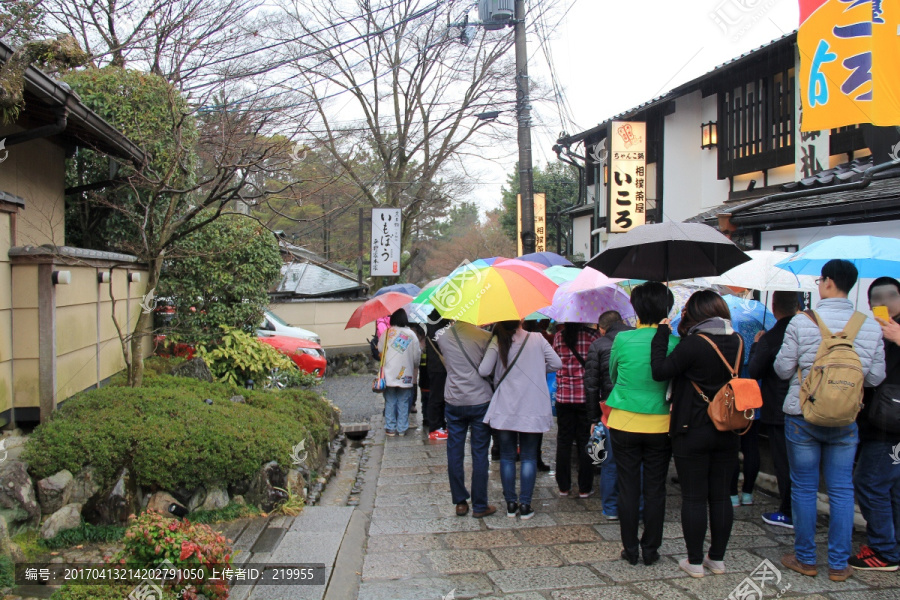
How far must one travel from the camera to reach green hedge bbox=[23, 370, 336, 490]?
5508 millimetres

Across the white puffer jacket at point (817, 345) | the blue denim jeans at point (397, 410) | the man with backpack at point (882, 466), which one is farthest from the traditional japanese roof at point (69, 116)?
the man with backpack at point (882, 466)

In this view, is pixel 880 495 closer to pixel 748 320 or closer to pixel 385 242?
pixel 748 320

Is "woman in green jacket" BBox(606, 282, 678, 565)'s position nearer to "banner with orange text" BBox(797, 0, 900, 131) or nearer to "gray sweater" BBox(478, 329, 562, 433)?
"gray sweater" BBox(478, 329, 562, 433)

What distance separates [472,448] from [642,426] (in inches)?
73.0

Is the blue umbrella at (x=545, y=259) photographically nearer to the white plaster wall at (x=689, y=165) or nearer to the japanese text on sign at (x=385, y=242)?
the white plaster wall at (x=689, y=165)

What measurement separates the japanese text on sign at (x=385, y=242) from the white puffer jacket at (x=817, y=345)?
52.5 ft

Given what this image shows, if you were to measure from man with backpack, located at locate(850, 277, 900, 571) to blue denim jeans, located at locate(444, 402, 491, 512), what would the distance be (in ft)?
Result: 9.54

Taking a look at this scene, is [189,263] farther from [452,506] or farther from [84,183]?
[452,506]

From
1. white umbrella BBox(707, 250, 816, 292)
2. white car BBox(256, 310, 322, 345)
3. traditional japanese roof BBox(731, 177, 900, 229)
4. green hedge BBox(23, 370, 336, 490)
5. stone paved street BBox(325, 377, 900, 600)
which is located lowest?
stone paved street BBox(325, 377, 900, 600)

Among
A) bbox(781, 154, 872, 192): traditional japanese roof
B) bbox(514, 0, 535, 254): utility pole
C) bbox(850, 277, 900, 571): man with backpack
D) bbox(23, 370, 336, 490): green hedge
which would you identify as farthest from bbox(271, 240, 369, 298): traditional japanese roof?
bbox(850, 277, 900, 571): man with backpack

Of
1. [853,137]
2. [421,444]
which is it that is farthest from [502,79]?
[421,444]

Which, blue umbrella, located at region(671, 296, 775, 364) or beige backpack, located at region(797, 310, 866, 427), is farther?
blue umbrella, located at region(671, 296, 775, 364)

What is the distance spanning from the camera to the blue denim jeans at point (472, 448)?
19.4ft

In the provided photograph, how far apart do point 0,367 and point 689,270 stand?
6.56 meters
